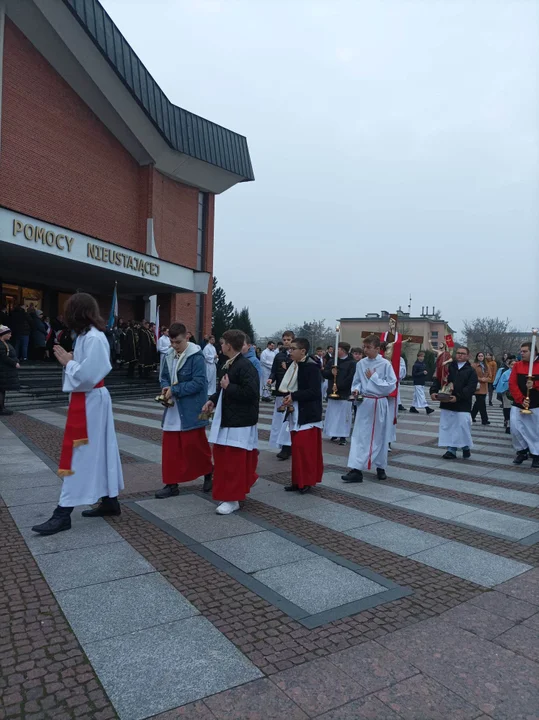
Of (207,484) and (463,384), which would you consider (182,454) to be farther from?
(463,384)

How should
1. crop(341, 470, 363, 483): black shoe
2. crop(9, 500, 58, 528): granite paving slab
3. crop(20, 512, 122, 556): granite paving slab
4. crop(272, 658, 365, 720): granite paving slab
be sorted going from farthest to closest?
crop(341, 470, 363, 483): black shoe, crop(9, 500, 58, 528): granite paving slab, crop(20, 512, 122, 556): granite paving slab, crop(272, 658, 365, 720): granite paving slab

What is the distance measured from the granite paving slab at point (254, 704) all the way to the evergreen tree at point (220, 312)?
42.5 metres

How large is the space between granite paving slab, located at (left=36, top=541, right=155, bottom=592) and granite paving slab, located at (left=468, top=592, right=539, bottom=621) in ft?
7.34

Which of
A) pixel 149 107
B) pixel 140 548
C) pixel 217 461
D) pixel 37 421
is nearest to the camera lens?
pixel 140 548

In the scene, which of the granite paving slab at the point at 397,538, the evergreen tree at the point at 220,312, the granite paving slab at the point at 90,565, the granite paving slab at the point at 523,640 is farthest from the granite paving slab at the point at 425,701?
the evergreen tree at the point at 220,312

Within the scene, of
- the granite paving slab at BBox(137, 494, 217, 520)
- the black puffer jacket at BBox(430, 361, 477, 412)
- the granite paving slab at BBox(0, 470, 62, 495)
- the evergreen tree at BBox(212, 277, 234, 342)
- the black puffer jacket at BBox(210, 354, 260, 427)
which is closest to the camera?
the granite paving slab at BBox(137, 494, 217, 520)

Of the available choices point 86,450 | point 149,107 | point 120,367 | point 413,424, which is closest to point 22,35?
point 149,107

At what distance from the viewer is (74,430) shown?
466 centimetres

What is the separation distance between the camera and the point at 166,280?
22.9m

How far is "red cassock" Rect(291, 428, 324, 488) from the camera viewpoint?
6176 mm

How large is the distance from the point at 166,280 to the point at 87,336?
18.7 metres

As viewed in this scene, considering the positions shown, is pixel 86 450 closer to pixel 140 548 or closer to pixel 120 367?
pixel 140 548

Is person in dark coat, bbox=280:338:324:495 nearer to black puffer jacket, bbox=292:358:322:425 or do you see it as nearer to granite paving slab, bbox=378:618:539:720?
black puffer jacket, bbox=292:358:322:425

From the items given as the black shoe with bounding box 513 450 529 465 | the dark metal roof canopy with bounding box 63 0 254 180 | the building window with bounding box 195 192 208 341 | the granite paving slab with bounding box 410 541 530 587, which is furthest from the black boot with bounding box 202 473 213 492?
the building window with bounding box 195 192 208 341
